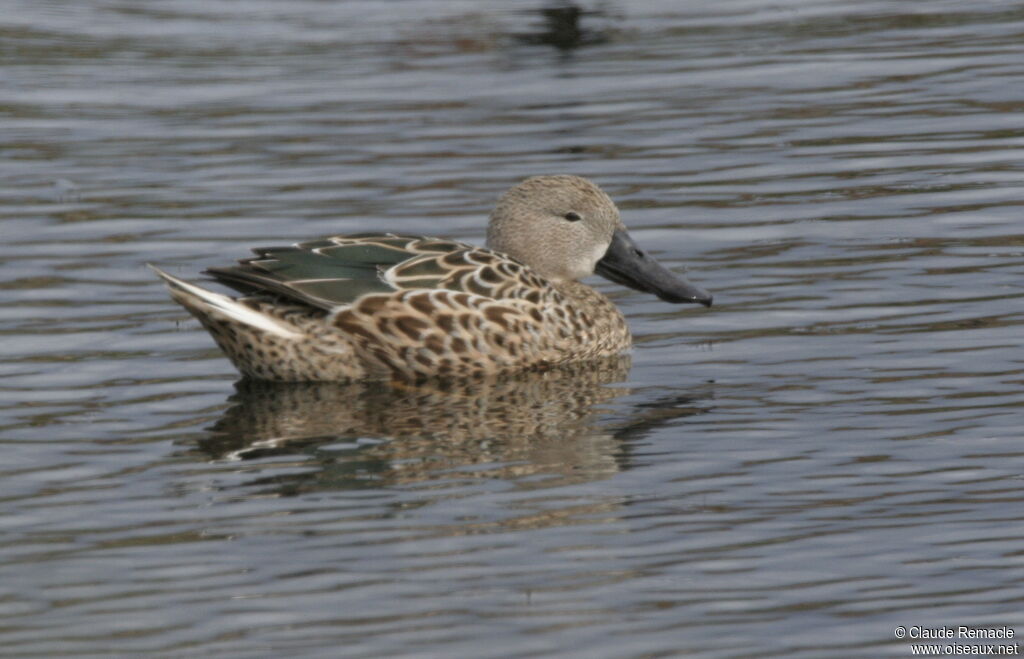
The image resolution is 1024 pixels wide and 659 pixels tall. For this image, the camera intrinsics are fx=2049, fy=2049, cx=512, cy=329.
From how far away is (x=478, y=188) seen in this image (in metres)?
13.6

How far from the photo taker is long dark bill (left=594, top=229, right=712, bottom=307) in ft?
34.7

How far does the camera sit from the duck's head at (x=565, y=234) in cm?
1066

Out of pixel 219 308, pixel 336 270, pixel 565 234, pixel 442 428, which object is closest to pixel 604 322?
pixel 565 234

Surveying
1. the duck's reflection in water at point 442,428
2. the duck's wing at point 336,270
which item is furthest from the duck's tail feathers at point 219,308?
the duck's reflection in water at point 442,428

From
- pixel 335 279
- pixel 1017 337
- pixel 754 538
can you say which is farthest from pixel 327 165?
pixel 754 538

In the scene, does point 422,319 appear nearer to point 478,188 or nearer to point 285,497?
point 285,497

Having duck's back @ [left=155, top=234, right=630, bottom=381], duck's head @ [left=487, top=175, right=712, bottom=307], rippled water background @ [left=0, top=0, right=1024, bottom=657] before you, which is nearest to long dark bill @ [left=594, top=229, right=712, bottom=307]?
duck's head @ [left=487, top=175, right=712, bottom=307]

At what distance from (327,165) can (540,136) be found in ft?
5.55

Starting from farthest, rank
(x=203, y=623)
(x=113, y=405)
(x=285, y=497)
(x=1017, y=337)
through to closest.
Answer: (x=1017, y=337) < (x=113, y=405) < (x=285, y=497) < (x=203, y=623)

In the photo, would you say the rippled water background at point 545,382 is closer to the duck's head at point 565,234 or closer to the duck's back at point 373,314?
the duck's back at point 373,314

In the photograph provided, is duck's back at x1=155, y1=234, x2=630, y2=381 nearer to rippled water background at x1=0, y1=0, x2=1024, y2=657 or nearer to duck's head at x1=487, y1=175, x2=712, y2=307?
rippled water background at x1=0, y1=0, x2=1024, y2=657

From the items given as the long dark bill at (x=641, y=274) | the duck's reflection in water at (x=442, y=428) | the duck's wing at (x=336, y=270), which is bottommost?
the duck's reflection in water at (x=442, y=428)

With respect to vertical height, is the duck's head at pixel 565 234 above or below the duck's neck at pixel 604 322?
above

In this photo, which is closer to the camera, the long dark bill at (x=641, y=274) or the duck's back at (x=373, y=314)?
the duck's back at (x=373, y=314)
